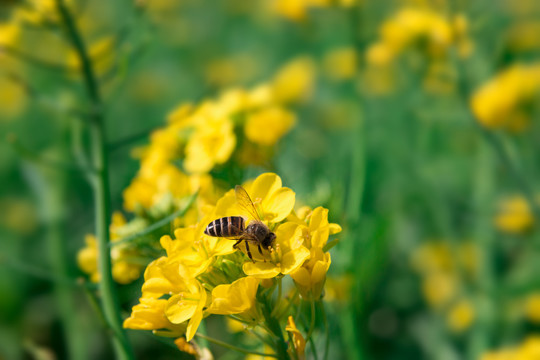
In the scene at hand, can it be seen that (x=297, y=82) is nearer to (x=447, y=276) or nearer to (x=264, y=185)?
(x=447, y=276)

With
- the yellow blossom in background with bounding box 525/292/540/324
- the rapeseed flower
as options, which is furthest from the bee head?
the yellow blossom in background with bounding box 525/292/540/324

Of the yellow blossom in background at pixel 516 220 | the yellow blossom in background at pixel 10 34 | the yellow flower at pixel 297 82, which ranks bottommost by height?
the yellow blossom in background at pixel 516 220

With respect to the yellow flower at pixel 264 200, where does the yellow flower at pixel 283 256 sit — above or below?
below

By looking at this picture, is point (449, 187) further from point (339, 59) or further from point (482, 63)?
point (339, 59)

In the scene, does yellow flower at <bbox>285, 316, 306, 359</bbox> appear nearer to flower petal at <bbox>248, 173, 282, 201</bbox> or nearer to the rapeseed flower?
flower petal at <bbox>248, 173, 282, 201</bbox>

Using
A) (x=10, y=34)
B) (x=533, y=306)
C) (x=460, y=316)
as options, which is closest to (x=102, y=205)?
(x=10, y=34)

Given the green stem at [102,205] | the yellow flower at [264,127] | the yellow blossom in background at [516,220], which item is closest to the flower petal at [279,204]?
the green stem at [102,205]

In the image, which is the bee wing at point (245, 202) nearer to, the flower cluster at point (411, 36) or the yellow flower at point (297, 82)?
the flower cluster at point (411, 36)
